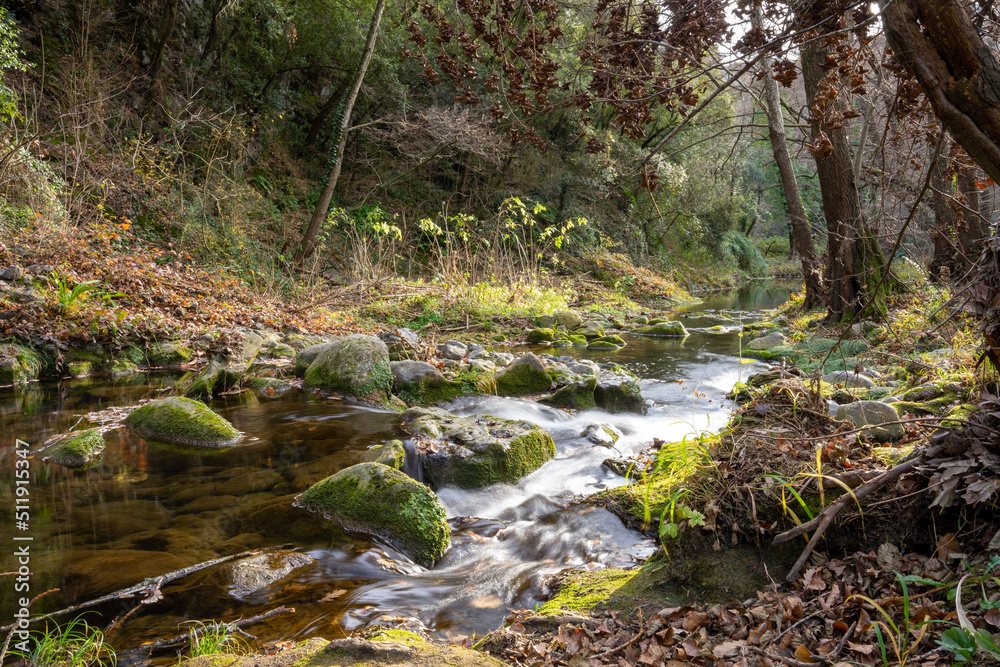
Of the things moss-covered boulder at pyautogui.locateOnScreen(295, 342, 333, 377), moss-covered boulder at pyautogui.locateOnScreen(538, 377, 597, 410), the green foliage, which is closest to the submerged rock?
moss-covered boulder at pyautogui.locateOnScreen(538, 377, 597, 410)

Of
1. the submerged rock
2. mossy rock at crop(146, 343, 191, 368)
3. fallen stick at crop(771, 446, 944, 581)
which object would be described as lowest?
the submerged rock

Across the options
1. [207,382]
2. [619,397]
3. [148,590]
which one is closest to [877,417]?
[619,397]

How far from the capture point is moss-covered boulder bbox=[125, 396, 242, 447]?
212 inches

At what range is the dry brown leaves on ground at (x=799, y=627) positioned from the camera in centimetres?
169

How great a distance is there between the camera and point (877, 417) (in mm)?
3865

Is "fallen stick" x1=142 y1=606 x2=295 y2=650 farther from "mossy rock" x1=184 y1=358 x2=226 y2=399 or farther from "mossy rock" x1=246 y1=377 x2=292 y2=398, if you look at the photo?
"mossy rock" x1=184 y1=358 x2=226 y2=399

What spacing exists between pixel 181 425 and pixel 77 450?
2.73 ft

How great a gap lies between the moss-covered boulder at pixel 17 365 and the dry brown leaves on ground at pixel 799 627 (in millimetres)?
7373

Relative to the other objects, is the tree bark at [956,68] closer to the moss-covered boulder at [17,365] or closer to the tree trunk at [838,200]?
the tree trunk at [838,200]

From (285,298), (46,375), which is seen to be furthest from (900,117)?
(285,298)

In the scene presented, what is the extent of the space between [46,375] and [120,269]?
210 centimetres

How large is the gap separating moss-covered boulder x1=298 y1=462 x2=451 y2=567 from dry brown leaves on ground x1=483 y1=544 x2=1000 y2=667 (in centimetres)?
138

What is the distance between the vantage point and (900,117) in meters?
2.67

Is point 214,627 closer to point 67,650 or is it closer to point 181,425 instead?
point 67,650
